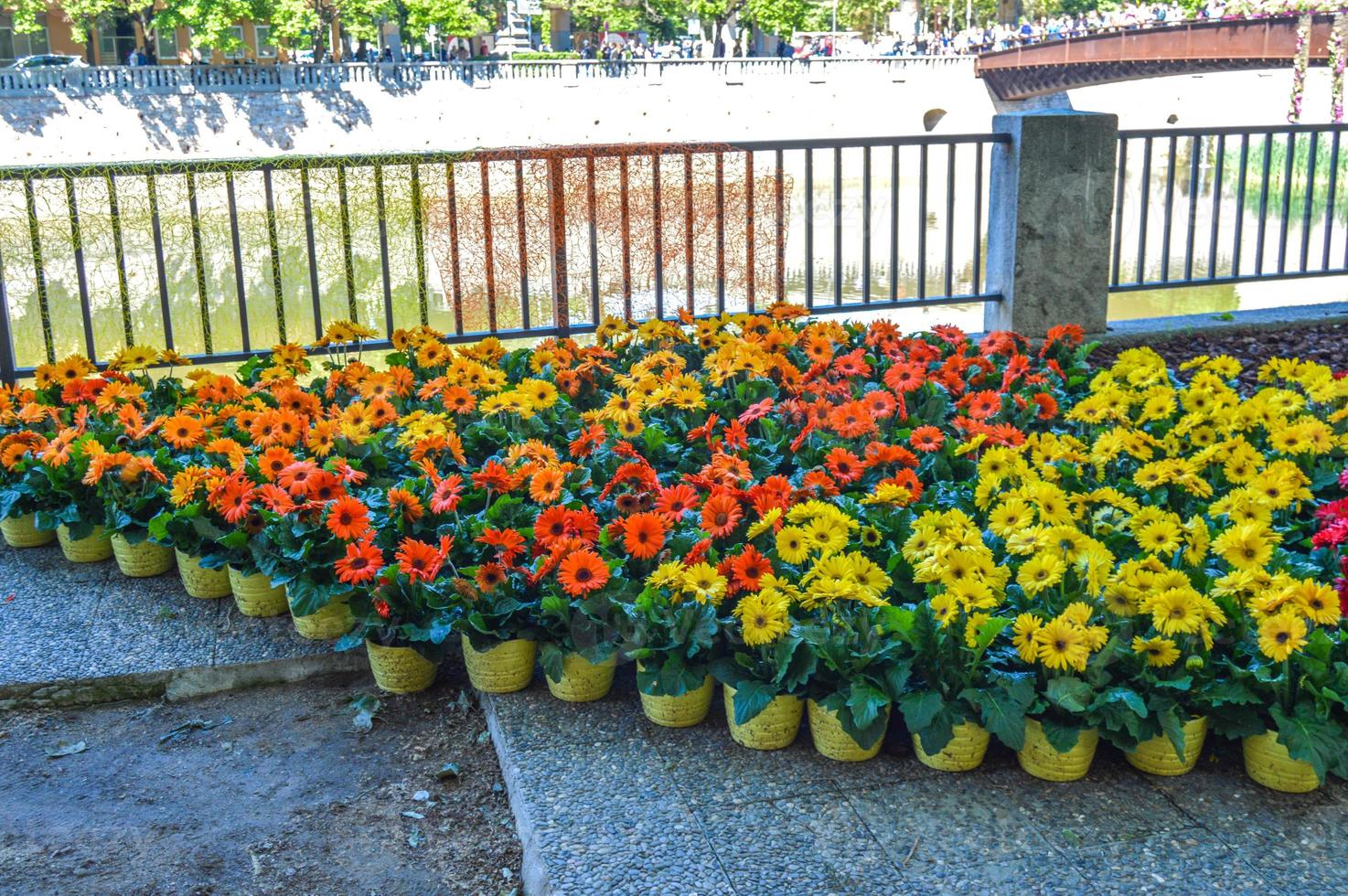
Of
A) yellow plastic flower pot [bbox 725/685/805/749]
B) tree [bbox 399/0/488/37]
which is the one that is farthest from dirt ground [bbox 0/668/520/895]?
tree [bbox 399/0/488/37]

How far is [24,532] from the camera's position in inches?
176

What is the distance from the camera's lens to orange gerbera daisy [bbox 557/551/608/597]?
313 centimetres

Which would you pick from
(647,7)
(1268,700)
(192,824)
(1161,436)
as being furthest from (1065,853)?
(647,7)

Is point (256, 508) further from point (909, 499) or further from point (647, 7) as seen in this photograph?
point (647, 7)

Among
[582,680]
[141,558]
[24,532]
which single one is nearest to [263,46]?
[24,532]

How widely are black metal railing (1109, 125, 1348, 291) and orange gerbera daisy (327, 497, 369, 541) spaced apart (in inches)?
187

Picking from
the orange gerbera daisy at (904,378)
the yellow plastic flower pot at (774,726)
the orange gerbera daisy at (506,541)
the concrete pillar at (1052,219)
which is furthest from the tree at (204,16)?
the yellow plastic flower pot at (774,726)

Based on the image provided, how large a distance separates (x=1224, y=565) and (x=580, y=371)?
265 cm

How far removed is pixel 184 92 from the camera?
1491 inches

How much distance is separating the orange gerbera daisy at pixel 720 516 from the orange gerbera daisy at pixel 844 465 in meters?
0.55

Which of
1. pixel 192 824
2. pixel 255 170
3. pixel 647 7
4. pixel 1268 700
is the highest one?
pixel 647 7

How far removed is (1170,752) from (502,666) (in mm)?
1551

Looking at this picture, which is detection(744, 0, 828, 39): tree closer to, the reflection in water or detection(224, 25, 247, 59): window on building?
detection(224, 25, 247, 59): window on building

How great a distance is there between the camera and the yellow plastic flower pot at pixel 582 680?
127 inches
